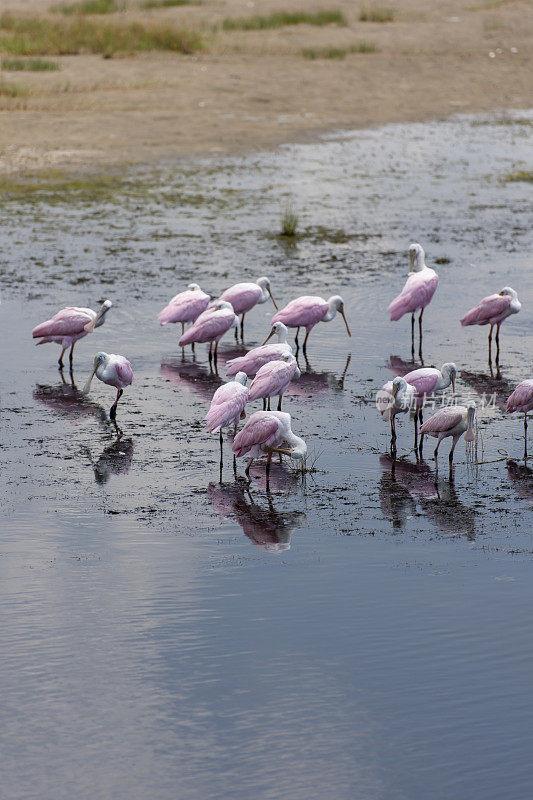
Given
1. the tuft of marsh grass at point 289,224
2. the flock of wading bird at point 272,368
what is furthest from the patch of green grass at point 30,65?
the flock of wading bird at point 272,368

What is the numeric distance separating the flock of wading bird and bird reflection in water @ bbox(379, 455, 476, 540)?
23cm

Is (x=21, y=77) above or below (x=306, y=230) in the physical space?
above

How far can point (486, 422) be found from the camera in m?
11.2

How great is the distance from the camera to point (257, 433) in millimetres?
9758

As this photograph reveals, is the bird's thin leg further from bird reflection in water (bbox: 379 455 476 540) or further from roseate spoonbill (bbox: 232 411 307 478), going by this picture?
bird reflection in water (bbox: 379 455 476 540)

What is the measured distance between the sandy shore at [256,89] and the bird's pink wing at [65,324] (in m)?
11.6

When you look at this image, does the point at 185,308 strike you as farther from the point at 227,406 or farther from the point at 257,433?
the point at 257,433

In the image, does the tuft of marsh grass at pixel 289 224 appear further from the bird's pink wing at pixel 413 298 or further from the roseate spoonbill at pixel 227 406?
the roseate spoonbill at pixel 227 406

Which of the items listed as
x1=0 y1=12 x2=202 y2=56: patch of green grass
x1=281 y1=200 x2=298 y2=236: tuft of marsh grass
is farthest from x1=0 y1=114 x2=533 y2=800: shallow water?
x1=0 y1=12 x2=202 y2=56: patch of green grass

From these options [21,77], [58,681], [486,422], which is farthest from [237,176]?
[58,681]

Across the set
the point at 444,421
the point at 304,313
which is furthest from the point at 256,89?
the point at 444,421

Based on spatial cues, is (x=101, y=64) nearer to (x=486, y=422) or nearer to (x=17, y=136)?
(x=17, y=136)

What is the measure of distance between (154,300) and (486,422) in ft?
18.1

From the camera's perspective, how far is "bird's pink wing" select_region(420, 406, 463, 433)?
9945mm
